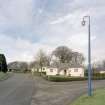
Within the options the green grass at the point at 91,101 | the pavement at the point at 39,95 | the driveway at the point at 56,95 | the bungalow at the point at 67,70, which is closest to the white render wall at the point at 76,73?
the bungalow at the point at 67,70

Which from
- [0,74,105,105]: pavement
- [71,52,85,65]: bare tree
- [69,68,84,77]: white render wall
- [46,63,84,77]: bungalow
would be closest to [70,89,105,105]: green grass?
[0,74,105,105]: pavement

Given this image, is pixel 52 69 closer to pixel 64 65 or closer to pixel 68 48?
pixel 64 65

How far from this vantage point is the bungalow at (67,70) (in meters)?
86.4

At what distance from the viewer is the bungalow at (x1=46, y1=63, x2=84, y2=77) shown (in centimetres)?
8644

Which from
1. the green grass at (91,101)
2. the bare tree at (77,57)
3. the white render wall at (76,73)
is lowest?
the green grass at (91,101)

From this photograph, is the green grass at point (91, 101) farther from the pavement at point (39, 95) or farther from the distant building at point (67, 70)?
the distant building at point (67, 70)

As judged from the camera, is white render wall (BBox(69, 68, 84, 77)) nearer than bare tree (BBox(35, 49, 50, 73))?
Yes

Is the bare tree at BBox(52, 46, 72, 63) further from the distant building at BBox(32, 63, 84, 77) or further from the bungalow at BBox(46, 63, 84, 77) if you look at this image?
the bungalow at BBox(46, 63, 84, 77)

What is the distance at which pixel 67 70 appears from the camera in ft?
292

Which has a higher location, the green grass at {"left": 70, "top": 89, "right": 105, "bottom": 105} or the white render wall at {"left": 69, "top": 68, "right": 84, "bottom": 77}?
the white render wall at {"left": 69, "top": 68, "right": 84, "bottom": 77}

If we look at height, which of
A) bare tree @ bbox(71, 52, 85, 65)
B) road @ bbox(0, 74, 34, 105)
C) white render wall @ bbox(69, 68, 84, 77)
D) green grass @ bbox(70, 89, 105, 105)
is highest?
bare tree @ bbox(71, 52, 85, 65)

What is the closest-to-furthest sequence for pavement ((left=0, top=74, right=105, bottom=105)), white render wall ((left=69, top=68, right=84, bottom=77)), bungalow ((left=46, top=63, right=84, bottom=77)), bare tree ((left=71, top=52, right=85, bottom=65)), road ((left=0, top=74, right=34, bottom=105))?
1. road ((left=0, top=74, right=34, bottom=105))
2. pavement ((left=0, top=74, right=105, bottom=105))
3. white render wall ((left=69, top=68, right=84, bottom=77))
4. bungalow ((left=46, top=63, right=84, bottom=77))
5. bare tree ((left=71, top=52, right=85, bottom=65))

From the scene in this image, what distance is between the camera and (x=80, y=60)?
110 metres

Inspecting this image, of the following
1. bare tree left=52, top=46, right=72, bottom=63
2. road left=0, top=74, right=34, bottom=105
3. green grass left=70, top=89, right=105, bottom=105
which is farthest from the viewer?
bare tree left=52, top=46, right=72, bottom=63
